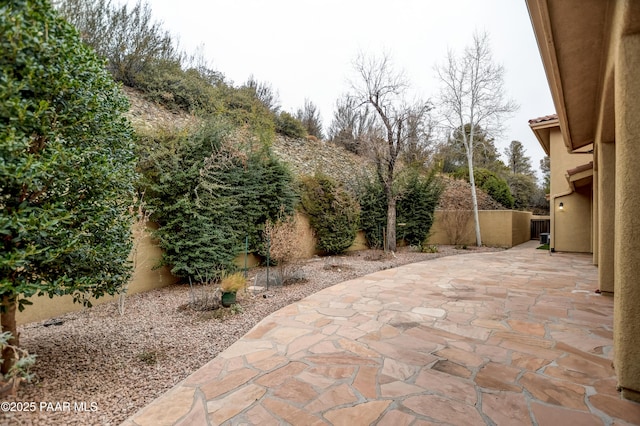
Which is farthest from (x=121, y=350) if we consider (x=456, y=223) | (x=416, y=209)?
(x=456, y=223)

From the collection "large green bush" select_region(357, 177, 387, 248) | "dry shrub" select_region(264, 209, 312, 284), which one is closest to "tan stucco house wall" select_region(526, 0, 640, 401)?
"dry shrub" select_region(264, 209, 312, 284)

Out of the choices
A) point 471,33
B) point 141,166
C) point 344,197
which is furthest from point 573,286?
point 471,33

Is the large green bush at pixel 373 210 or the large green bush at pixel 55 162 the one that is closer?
the large green bush at pixel 55 162

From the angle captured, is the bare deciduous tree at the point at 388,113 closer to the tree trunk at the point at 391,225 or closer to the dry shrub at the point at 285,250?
the tree trunk at the point at 391,225

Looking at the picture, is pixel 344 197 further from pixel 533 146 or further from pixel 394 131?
pixel 533 146

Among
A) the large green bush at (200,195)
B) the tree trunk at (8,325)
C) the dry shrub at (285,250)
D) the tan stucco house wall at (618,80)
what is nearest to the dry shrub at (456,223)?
the dry shrub at (285,250)

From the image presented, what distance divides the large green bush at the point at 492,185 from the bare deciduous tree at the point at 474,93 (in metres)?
4.94

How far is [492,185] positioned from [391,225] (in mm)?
11374

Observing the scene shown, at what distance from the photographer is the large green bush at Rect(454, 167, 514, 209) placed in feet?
59.9

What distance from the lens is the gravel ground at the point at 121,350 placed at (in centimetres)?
213

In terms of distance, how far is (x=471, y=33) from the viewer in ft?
42.8

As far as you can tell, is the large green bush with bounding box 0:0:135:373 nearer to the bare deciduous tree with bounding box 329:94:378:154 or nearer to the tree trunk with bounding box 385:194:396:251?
the tree trunk with bounding box 385:194:396:251

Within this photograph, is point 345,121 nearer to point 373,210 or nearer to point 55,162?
point 373,210

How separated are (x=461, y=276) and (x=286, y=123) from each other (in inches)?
437
